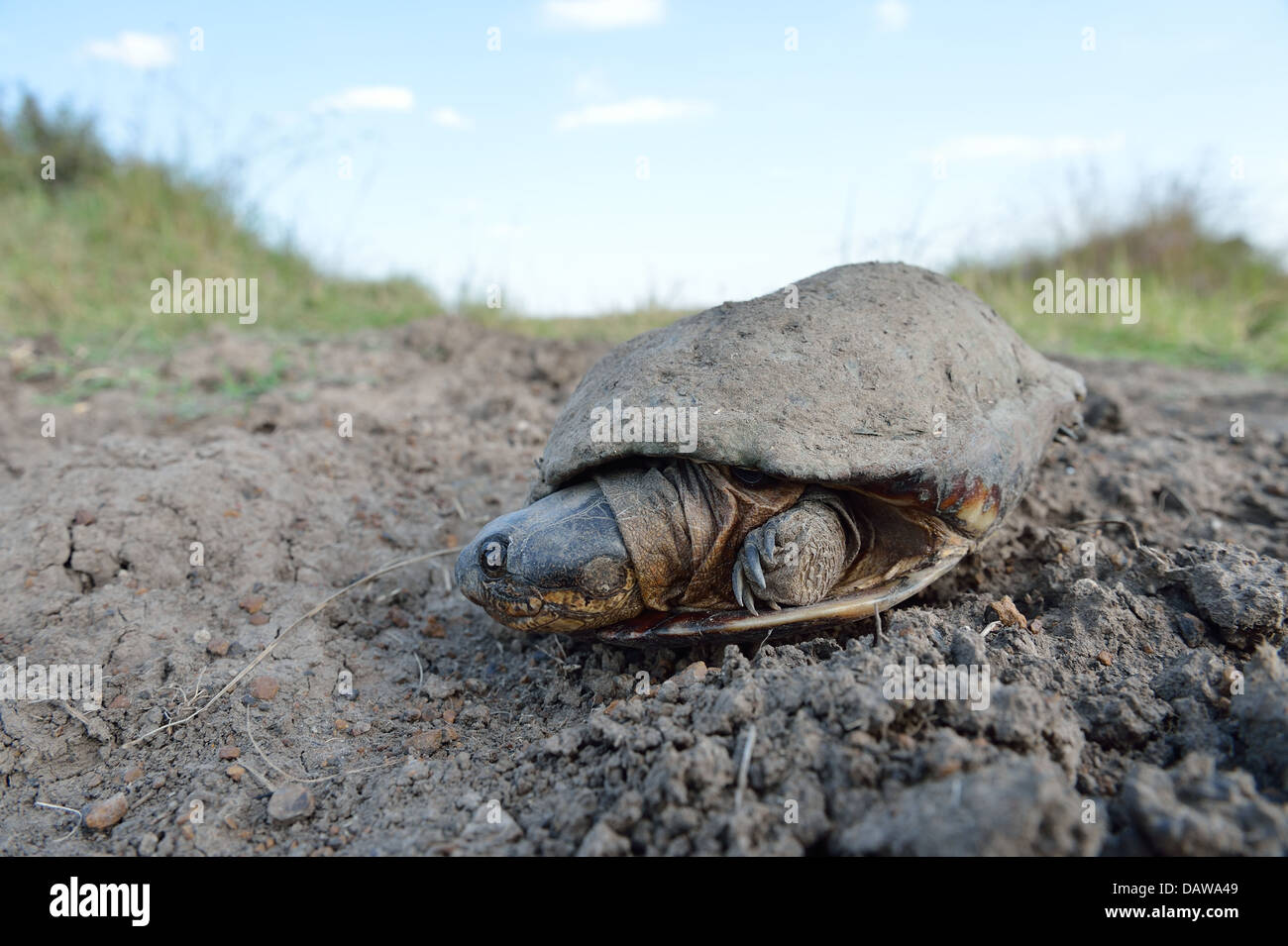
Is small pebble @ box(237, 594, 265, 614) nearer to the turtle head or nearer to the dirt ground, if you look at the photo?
the dirt ground

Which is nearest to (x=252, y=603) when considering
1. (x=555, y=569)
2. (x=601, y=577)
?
(x=555, y=569)

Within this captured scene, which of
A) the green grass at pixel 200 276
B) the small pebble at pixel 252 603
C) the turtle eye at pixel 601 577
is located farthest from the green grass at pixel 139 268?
the turtle eye at pixel 601 577

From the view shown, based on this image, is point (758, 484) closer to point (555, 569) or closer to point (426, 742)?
point (555, 569)

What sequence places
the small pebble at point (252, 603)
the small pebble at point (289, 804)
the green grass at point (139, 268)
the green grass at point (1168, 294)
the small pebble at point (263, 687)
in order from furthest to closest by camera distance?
1. the green grass at point (1168, 294)
2. the green grass at point (139, 268)
3. the small pebble at point (252, 603)
4. the small pebble at point (263, 687)
5. the small pebble at point (289, 804)

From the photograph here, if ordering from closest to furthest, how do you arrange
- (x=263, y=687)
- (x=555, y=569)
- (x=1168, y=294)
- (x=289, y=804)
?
(x=289, y=804) → (x=555, y=569) → (x=263, y=687) → (x=1168, y=294)

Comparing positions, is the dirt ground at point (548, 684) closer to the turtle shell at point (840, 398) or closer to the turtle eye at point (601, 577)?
the turtle eye at point (601, 577)

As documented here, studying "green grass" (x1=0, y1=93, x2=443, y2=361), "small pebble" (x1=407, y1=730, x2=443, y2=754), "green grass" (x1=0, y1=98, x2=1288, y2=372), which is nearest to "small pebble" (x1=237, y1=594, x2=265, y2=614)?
"small pebble" (x1=407, y1=730, x2=443, y2=754)

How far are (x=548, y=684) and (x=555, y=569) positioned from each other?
0.58m

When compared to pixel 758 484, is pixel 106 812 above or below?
below

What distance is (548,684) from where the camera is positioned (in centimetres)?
279

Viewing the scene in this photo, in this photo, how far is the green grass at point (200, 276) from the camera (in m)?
6.98

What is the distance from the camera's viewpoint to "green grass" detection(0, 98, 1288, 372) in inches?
275

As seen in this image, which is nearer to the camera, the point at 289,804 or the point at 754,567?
the point at 289,804

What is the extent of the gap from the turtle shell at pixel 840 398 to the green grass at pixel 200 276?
12.2 feet
